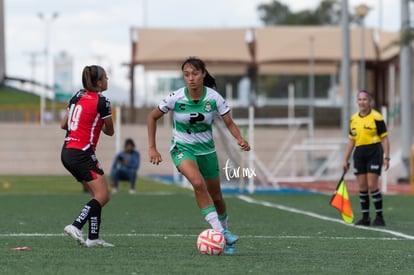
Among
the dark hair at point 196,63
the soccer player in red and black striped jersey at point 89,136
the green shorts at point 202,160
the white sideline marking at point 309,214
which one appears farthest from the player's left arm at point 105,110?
the white sideline marking at point 309,214

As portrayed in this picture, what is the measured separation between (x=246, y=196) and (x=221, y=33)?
95.6 feet

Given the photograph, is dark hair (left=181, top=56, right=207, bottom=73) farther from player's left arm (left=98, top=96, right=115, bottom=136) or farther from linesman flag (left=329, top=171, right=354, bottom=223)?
linesman flag (left=329, top=171, right=354, bottom=223)

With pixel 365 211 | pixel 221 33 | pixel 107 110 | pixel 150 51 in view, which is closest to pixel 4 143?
pixel 150 51

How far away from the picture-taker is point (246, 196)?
25.9 m

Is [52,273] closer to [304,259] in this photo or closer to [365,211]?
[304,259]

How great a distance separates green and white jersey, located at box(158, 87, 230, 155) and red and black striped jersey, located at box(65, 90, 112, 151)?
740 millimetres

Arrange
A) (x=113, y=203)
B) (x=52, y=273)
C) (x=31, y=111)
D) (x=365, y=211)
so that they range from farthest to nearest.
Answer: (x=31, y=111) < (x=113, y=203) < (x=365, y=211) < (x=52, y=273)

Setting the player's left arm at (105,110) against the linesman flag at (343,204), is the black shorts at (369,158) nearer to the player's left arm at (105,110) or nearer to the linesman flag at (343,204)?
the linesman flag at (343,204)

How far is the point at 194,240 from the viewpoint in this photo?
13102 millimetres

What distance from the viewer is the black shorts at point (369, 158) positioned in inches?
658

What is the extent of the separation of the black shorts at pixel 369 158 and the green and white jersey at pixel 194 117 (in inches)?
214

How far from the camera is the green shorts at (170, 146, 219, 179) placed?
11656mm

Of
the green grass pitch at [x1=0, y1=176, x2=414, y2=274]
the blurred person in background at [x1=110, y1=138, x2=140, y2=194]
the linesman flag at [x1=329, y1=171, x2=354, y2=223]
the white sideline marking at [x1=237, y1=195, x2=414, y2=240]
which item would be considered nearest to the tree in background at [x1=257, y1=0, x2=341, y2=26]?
the blurred person in background at [x1=110, y1=138, x2=140, y2=194]

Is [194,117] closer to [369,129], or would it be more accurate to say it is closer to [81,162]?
[81,162]
